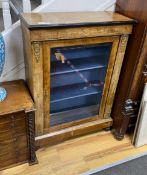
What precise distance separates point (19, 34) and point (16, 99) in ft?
1.58

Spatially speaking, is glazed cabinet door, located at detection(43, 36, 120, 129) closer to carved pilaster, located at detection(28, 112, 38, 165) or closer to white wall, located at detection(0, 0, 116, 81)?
carved pilaster, located at detection(28, 112, 38, 165)

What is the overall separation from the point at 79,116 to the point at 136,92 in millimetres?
492

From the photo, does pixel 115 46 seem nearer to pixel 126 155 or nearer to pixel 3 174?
pixel 126 155

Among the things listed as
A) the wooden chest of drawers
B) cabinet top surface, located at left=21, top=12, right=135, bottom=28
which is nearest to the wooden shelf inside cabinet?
cabinet top surface, located at left=21, top=12, right=135, bottom=28

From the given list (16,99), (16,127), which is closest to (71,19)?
(16,99)

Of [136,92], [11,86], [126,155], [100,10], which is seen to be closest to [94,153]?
[126,155]

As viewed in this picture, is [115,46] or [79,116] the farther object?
[79,116]

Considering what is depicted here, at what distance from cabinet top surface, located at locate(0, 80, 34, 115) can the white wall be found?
0.11m

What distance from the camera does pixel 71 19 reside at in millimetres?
1303

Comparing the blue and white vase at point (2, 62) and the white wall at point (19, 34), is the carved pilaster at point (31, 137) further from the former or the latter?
the white wall at point (19, 34)

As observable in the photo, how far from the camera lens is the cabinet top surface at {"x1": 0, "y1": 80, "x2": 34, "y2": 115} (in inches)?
50.0

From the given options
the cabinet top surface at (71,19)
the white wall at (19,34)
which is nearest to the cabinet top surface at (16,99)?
the white wall at (19,34)

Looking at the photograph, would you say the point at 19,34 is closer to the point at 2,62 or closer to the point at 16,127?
the point at 2,62

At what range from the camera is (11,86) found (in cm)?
149
